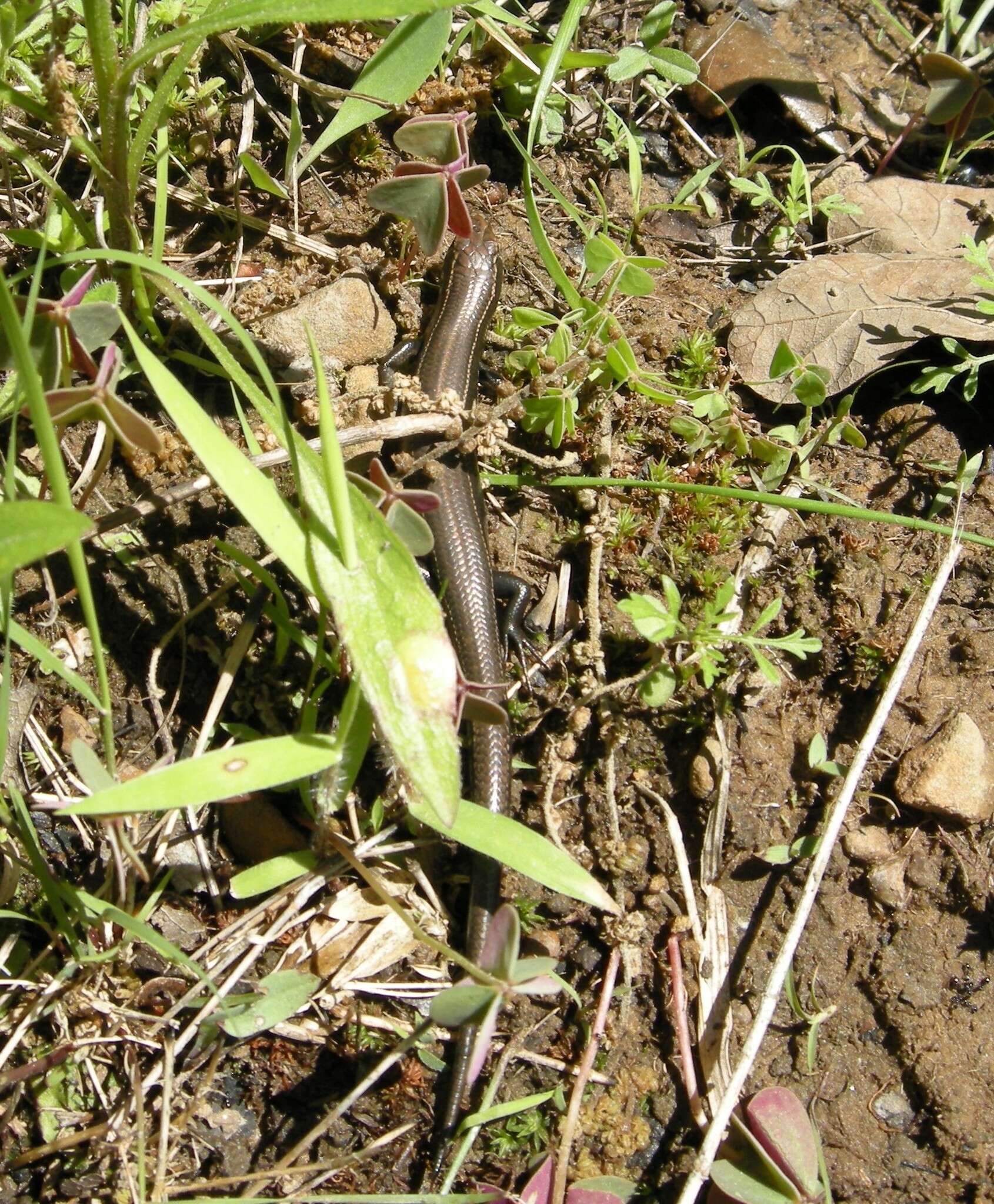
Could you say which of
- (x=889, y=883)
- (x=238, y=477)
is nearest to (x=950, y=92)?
(x=889, y=883)

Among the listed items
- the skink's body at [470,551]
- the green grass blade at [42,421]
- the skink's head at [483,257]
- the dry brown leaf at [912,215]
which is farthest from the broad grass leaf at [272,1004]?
the dry brown leaf at [912,215]

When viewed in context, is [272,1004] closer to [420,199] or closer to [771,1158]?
[771,1158]

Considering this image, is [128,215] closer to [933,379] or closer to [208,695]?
[208,695]

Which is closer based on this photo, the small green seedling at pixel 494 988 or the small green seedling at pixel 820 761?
the small green seedling at pixel 494 988

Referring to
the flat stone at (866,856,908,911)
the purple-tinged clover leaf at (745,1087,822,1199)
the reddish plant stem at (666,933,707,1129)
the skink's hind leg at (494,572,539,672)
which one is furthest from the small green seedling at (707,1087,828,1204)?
the skink's hind leg at (494,572,539,672)

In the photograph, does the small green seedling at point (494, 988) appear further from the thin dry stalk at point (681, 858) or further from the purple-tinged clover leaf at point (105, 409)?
the purple-tinged clover leaf at point (105, 409)

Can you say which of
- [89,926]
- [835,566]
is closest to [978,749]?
[835,566]
